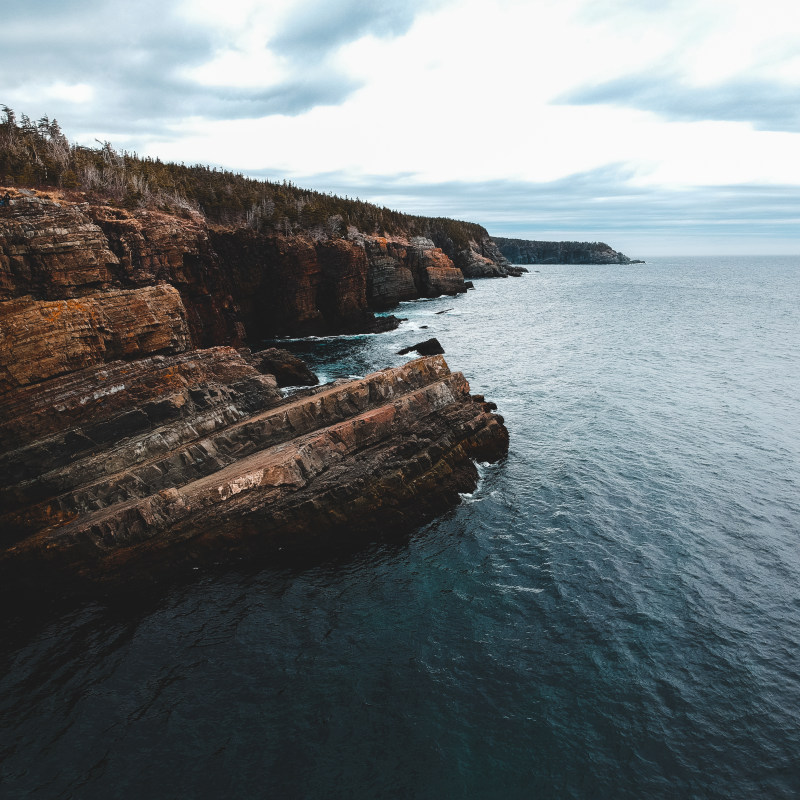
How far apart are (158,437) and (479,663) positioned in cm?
1704

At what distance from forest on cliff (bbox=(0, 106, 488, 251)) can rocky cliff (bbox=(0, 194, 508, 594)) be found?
14230 millimetres

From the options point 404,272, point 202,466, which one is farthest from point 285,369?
point 404,272

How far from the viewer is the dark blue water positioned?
1178cm

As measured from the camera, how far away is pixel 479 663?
14680mm

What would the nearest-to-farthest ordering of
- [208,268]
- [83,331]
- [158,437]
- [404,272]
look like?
[158,437] → [83,331] → [208,268] → [404,272]

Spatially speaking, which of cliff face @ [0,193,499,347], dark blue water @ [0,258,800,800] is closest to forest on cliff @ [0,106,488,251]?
cliff face @ [0,193,499,347]

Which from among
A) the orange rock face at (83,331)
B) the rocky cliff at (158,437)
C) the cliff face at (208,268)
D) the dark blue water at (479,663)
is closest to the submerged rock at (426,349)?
the cliff face at (208,268)

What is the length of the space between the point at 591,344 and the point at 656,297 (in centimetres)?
6775

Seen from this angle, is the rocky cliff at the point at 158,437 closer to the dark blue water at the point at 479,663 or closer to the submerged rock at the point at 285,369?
the dark blue water at the point at 479,663

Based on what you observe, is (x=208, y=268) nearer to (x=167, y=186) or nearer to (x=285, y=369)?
(x=285, y=369)

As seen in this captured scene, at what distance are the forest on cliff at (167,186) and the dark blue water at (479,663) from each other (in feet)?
122

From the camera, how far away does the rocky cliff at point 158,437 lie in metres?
18.5

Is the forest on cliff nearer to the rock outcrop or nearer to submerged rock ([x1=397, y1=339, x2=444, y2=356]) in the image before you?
the rock outcrop

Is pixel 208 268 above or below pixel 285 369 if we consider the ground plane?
above
